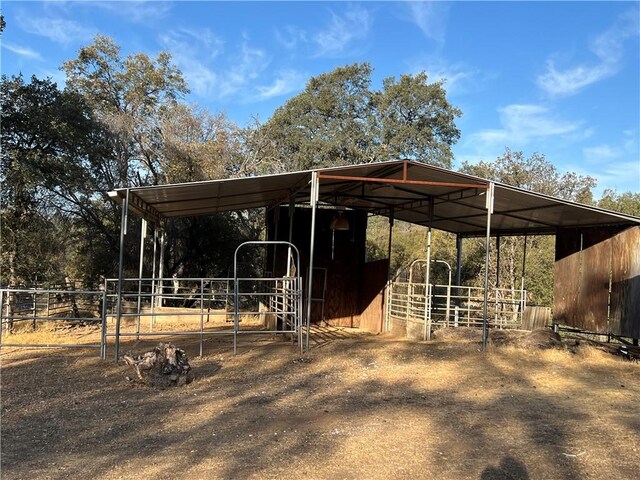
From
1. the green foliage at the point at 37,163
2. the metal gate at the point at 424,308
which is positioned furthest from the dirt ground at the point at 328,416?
the green foliage at the point at 37,163

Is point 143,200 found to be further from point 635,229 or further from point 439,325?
point 635,229

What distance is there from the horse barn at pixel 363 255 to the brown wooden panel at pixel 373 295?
0.09ft

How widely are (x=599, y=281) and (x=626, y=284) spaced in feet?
2.56

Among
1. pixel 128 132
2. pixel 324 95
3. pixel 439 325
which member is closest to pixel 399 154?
pixel 324 95

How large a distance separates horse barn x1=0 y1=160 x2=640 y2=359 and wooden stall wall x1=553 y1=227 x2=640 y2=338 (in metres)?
0.02

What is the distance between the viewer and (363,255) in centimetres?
1424

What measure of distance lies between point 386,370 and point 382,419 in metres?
2.45

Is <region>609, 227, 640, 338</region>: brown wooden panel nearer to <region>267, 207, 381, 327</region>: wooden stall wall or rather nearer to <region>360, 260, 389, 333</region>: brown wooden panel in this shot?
<region>360, 260, 389, 333</region>: brown wooden panel

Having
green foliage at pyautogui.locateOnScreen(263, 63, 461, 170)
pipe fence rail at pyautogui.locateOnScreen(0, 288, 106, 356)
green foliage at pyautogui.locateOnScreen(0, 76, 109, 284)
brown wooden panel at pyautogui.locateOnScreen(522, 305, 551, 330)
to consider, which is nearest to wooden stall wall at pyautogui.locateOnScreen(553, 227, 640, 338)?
brown wooden panel at pyautogui.locateOnScreen(522, 305, 551, 330)

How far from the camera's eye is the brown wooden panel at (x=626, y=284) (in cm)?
992

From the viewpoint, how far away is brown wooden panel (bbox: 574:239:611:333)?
10.7 meters

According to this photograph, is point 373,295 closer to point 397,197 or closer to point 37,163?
point 397,197

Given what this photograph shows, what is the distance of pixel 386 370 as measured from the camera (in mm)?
8148

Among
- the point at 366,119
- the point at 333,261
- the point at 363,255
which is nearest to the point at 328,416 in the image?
the point at 333,261
